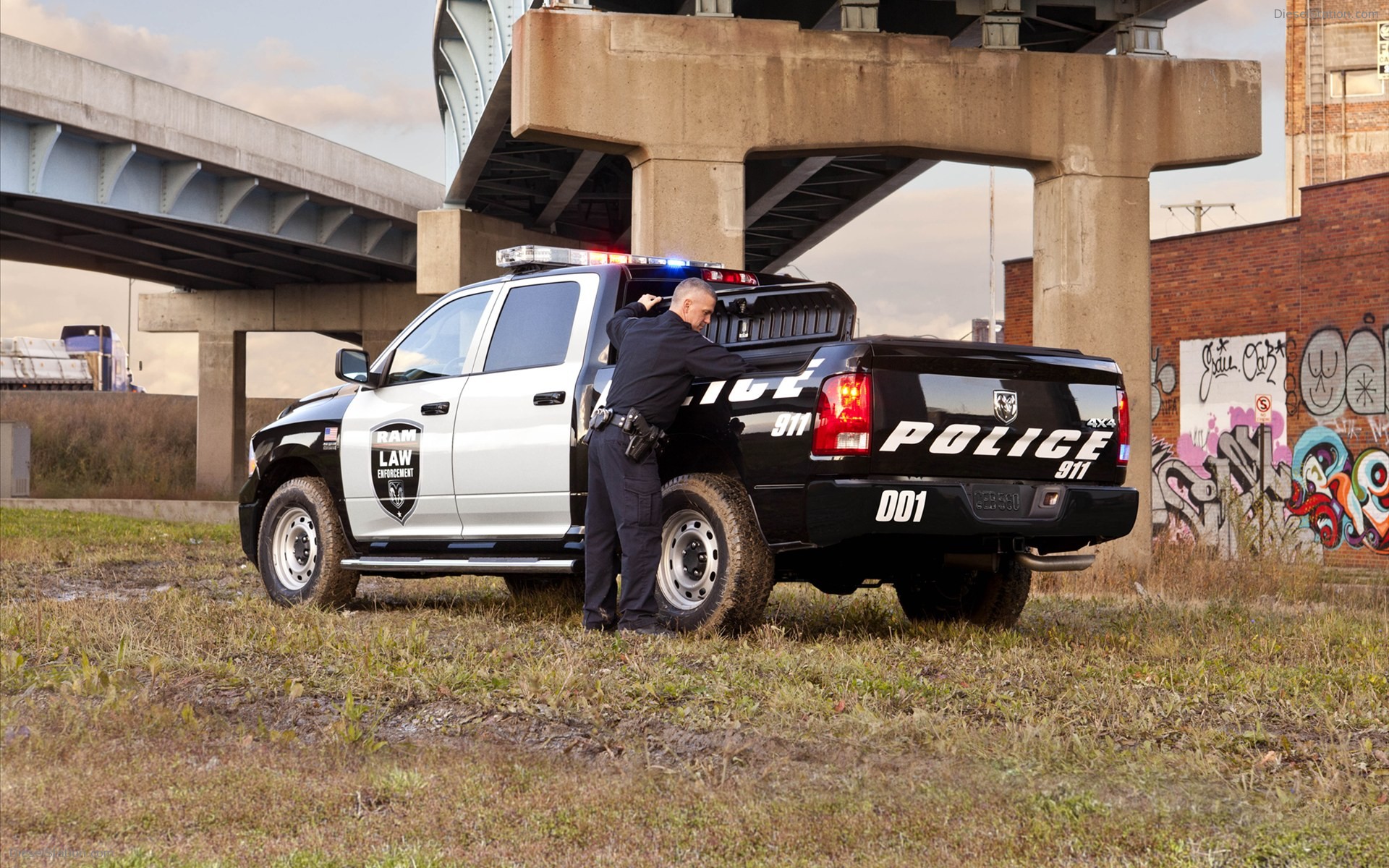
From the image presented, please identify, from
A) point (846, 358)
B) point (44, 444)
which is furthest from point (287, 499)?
point (44, 444)

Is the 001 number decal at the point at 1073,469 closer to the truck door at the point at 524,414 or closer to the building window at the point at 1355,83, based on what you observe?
the truck door at the point at 524,414

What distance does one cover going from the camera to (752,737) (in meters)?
5.66

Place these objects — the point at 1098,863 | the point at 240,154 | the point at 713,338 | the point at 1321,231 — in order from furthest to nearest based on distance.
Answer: the point at 240,154 → the point at 1321,231 → the point at 713,338 → the point at 1098,863

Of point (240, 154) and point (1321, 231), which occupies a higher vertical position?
point (240, 154)

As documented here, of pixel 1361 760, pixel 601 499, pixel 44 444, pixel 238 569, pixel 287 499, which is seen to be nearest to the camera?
pixel 1361 760

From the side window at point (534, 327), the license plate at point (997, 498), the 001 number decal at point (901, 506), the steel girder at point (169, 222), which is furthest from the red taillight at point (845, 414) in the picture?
the steel girder at point (169, 222)

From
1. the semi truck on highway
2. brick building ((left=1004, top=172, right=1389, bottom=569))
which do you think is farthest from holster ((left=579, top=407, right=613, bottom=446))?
the semi truck on highway

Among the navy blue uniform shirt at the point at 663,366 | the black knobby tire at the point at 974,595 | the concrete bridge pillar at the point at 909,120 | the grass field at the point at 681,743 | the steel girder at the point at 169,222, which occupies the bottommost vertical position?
the grass field at the point at 681,743

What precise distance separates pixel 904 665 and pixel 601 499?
6.56ft

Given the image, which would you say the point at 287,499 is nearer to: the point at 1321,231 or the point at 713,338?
the point at 713,338

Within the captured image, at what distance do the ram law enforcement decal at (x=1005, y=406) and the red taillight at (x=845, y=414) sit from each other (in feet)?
2.57

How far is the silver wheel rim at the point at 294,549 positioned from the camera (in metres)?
10.3

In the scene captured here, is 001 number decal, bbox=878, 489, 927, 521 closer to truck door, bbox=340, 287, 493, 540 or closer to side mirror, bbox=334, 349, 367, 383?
truck door, bbox=340, 287, 493, 540

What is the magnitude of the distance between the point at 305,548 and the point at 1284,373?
21883 mm
